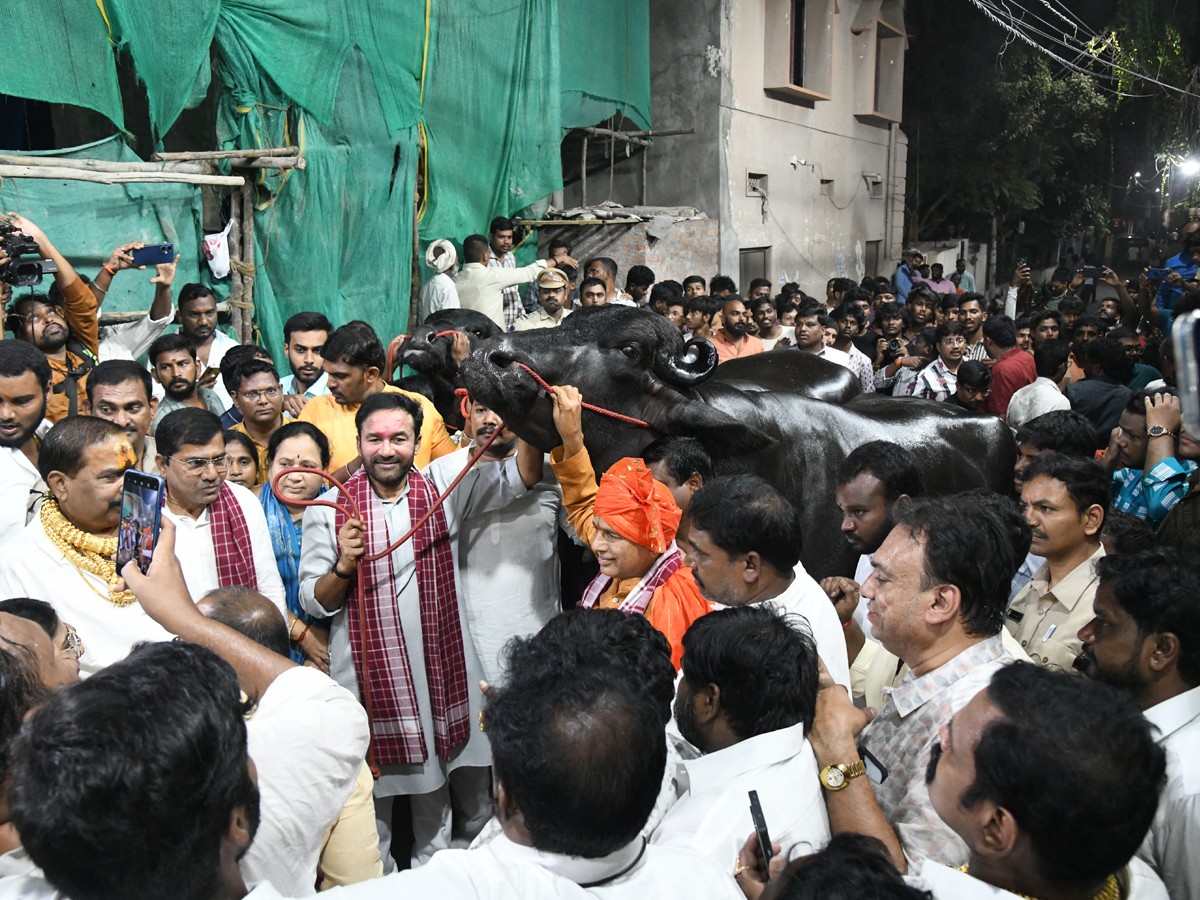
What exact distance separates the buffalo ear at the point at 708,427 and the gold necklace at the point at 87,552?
208cm

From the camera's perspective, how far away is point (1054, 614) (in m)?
3.64

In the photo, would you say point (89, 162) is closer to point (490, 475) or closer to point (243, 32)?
point (243, 32)

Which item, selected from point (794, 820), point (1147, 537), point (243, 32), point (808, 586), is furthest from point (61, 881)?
point (243, 32)

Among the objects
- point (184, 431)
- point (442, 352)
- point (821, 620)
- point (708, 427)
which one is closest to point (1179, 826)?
point (821, 620)

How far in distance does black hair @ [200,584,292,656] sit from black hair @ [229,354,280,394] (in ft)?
7.66

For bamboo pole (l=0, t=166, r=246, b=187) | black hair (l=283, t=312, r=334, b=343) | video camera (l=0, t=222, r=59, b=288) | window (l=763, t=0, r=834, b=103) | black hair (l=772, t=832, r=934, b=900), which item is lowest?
black hair (l=772, t=832, r=934, b=900)

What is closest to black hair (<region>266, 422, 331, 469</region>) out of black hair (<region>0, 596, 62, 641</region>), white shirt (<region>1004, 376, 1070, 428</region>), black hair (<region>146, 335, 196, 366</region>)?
black hair (<region>146, 335, 196, 366</region>)

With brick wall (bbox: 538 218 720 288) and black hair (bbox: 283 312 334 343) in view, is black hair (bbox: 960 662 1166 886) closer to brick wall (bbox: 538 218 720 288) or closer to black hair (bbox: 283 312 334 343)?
black hair (bbox: 283 312 334 343)

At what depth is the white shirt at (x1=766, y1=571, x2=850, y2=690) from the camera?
3016 millimetres

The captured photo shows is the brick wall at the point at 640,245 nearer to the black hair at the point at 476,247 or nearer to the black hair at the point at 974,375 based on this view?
the black hair at the point at 476,247

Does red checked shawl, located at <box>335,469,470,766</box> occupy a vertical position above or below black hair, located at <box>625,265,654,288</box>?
below

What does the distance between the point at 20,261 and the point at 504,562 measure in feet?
10.4

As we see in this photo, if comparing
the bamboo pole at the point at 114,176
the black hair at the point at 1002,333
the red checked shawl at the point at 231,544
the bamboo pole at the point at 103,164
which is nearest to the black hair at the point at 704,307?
the black hair at the point at 1002,333

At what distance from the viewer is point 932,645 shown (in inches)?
102
